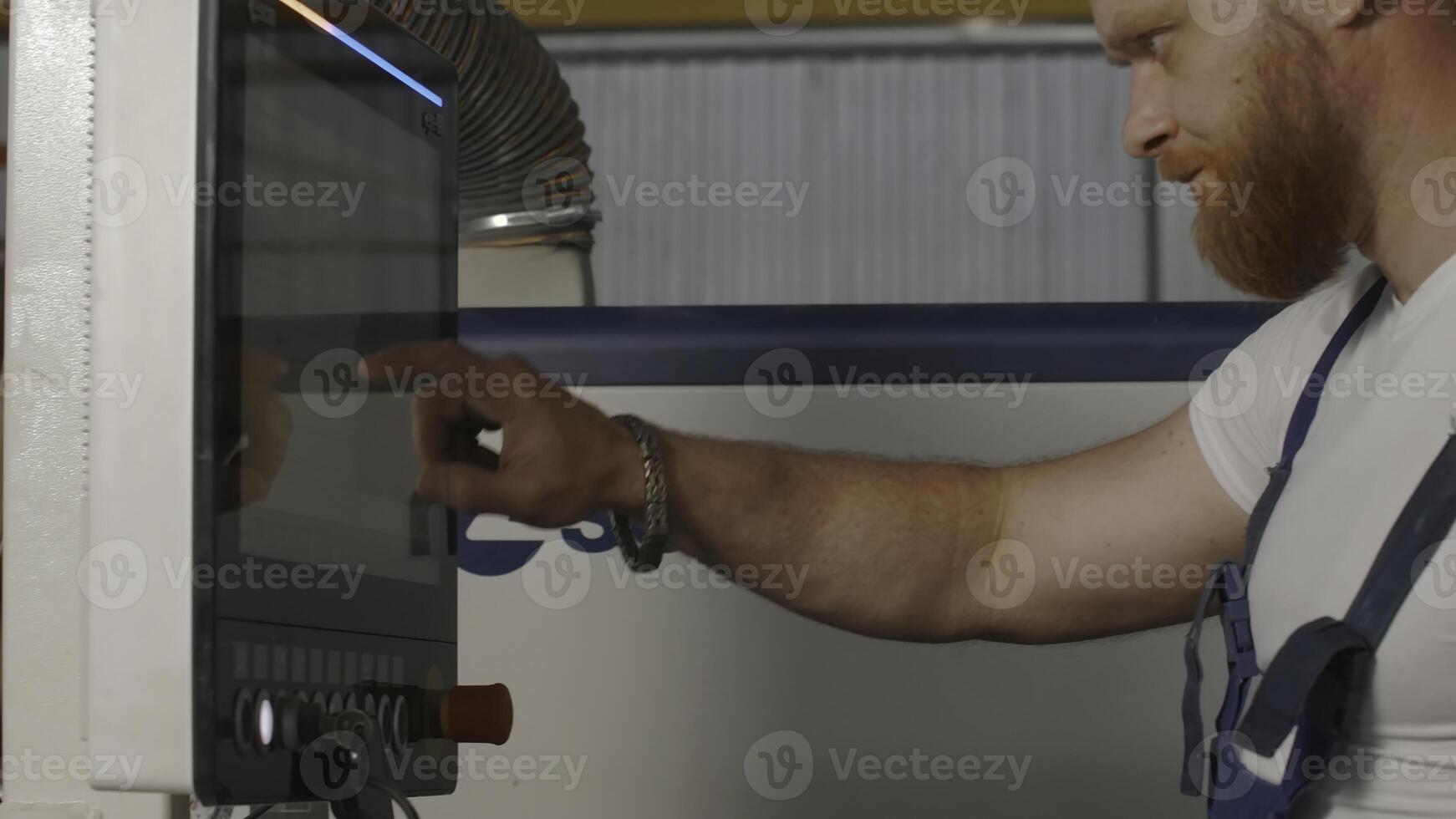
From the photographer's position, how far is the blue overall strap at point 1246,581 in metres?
0.91

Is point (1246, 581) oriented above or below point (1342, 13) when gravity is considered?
below

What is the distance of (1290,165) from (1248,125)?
4cm

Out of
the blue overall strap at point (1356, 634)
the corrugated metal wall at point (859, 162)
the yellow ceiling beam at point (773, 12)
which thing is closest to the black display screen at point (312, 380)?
the blue overall strap at point (1356, 634)

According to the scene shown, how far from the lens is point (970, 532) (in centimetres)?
110

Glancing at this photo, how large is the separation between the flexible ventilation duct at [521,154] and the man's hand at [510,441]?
0.70 metres

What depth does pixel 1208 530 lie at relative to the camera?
3.44ft

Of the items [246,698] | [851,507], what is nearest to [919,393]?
[851,507]

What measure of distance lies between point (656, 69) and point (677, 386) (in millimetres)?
3300

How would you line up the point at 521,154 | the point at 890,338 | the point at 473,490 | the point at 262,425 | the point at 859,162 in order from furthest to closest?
Answer: the point at 859,162
the point at 521,154
the point at 890,338
the point at 473,490
the point at 262,425

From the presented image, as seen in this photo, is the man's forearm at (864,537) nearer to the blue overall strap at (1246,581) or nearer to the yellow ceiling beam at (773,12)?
the blue overall strap at (1246,581)

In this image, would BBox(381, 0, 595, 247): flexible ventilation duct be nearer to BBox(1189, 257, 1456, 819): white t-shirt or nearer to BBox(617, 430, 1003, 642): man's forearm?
BBox(617, 430, 1003, 642): man's forearm

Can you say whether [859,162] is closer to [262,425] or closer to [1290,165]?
[1290,165]

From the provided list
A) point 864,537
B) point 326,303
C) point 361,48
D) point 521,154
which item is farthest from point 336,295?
point 521,154

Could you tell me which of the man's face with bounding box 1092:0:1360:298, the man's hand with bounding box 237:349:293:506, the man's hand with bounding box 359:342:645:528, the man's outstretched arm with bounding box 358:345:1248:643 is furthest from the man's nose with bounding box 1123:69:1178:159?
the man's hand with bounding box 237:349:293:506
